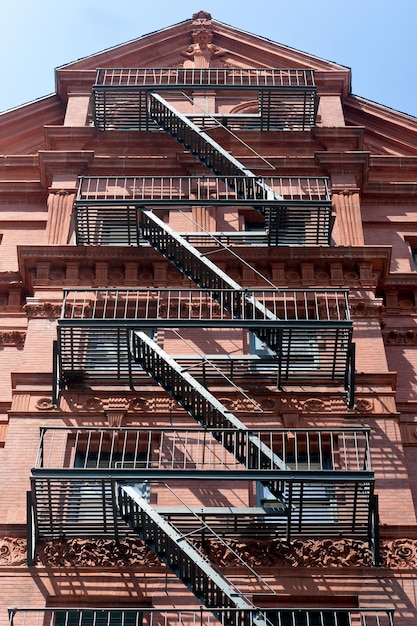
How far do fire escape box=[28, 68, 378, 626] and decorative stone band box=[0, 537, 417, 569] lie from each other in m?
0.20

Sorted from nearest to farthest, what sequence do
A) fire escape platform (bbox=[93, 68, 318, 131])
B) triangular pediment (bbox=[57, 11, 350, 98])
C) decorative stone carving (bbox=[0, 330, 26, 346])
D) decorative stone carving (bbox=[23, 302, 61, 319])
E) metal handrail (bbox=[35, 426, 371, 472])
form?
metal handrail (bbox=[35, 426, 371, 472]) → decorative stone carving (bbox=[23, 302, 61, 319]) → decorative stone carving (bbox=[0, 330, 26, 346]) → fire escape platform (bbox=[93, 68, 318, 131]) → triangular pediment (bbox=[57, 11, 350, 98])

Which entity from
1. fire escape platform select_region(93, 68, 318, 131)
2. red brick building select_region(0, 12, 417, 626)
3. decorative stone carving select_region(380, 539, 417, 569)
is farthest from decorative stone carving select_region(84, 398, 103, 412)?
fire escape platform select_region(93, 68, 318, 131)

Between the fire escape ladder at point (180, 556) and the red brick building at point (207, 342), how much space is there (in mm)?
45

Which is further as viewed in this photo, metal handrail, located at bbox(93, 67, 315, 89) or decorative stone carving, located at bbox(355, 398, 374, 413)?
metal handrail, located at bbox(93, 67, 315, 89)

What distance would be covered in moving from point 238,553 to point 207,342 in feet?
17.9

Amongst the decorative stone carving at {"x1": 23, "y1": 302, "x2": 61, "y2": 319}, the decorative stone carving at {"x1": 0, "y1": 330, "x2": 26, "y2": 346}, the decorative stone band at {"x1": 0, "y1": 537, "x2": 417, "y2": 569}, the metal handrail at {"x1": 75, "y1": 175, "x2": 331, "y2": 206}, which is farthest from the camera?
the metal handrail at {"x1": 75, "y1": 175, "x2": 331, "y2": 206}

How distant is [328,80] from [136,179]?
22.8 ft

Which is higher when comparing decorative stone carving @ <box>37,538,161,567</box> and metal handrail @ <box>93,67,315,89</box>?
metal handrail @ <box>93,67,315,89</box>

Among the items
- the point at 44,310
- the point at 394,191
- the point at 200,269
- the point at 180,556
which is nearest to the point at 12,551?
the point at 180,556

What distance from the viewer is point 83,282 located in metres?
26.5

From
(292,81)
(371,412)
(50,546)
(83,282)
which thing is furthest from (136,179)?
(50,546)

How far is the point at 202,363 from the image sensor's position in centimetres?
2316

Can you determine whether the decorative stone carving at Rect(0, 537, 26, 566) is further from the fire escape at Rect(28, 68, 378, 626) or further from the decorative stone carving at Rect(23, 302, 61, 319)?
the decorative stone carving at Rect(23, 302, 61, 319)

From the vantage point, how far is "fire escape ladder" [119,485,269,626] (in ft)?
61.6
